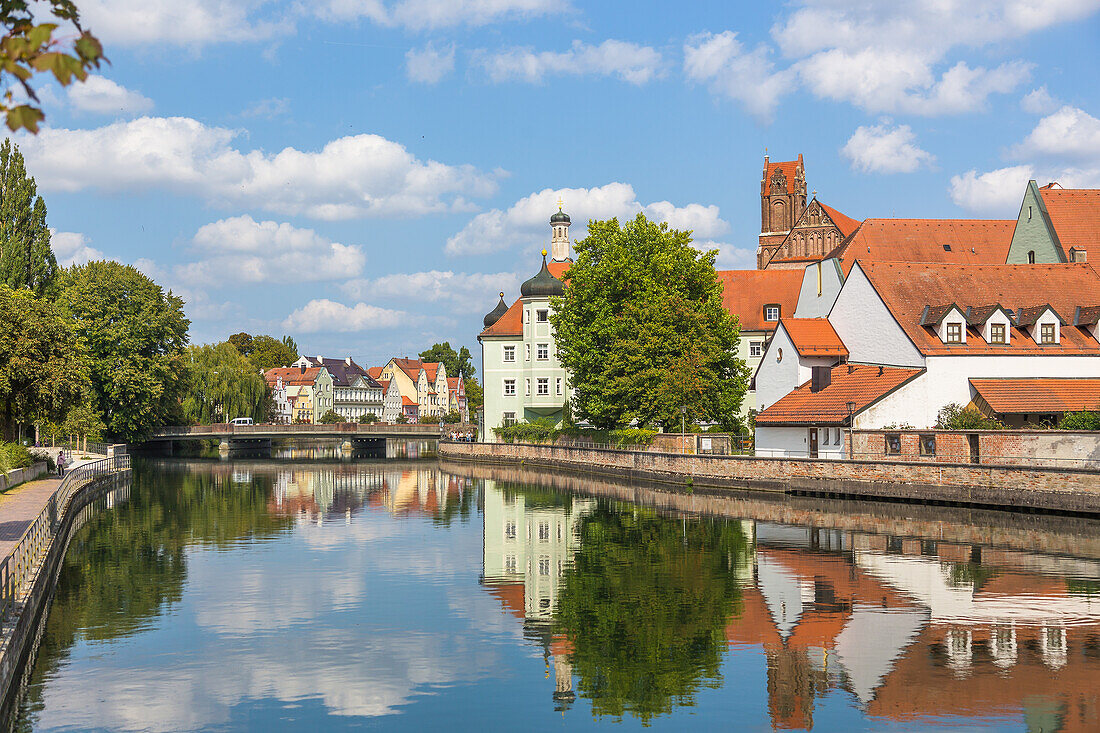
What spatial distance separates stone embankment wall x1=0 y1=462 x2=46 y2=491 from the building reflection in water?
60.4 ft

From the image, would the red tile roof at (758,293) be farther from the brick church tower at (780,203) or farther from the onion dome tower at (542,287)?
the brick church tower at (780,203)

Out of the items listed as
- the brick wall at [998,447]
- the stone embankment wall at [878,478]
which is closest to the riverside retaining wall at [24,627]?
the stone embankment wall at [878,478]

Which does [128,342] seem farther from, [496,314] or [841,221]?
[841,221]

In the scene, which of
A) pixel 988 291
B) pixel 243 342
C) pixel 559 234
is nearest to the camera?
pixel 988 291

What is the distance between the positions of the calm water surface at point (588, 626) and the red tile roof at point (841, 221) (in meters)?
65.6

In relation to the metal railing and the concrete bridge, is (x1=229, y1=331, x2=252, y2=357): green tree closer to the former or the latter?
the concrete bridge

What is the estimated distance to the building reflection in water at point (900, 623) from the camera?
14.3 m

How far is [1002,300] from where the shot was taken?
48.6 m

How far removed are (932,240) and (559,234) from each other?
34530 mm

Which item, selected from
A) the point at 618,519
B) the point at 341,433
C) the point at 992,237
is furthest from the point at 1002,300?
the point at 341,433

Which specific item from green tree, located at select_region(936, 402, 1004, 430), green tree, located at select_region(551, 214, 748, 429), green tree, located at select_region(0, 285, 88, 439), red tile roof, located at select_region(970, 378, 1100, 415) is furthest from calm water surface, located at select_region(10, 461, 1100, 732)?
green tree, located at select_region(551, 214, 748, 429)

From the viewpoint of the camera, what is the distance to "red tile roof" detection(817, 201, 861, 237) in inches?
Answer: 3915

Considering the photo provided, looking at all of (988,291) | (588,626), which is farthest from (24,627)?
(988,291)

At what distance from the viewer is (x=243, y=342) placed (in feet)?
537
